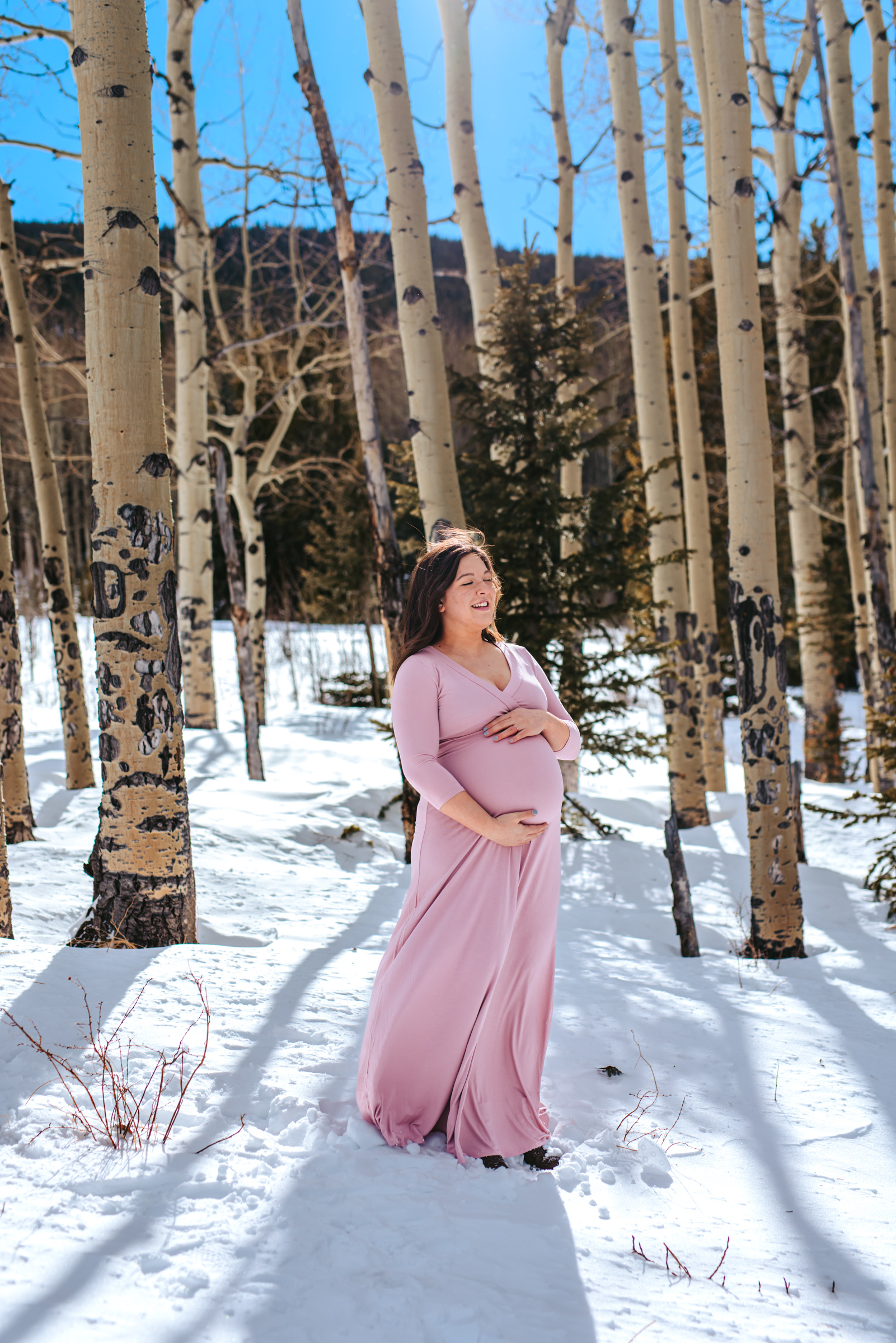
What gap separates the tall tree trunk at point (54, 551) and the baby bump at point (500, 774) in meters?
4.47

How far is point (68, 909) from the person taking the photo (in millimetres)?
4203

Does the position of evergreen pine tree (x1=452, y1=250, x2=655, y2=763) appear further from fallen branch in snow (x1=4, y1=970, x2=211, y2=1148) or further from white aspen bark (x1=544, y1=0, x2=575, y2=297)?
fallen branch in snow (x1=4, y1=970, x2=211, y2=1148)

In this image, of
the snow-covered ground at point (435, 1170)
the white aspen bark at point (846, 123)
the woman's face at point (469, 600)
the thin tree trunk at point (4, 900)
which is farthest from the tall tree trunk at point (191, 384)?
the woman's face at point (469, 600)

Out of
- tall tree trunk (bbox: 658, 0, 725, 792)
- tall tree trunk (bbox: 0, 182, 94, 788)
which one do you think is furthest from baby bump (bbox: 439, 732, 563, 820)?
tall tree trunk (bbox: 658, 0, 725, 792)

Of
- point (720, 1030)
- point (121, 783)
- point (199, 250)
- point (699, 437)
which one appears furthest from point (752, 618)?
point (199, 250)

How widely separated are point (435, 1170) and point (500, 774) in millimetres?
1078

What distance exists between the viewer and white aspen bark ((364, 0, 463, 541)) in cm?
503

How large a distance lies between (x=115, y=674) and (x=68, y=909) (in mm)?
1554

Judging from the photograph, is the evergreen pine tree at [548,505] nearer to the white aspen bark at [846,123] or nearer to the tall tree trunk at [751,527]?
the tall tree trunk at [751,527]

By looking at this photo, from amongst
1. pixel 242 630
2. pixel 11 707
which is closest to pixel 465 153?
pixel 242 630

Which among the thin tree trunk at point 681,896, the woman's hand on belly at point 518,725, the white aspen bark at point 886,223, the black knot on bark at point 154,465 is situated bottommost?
the thin tree trunk at point 681,896

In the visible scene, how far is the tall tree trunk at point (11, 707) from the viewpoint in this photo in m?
4.76

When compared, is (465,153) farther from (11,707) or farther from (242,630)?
(11,707)

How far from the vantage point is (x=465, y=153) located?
7566 mm
